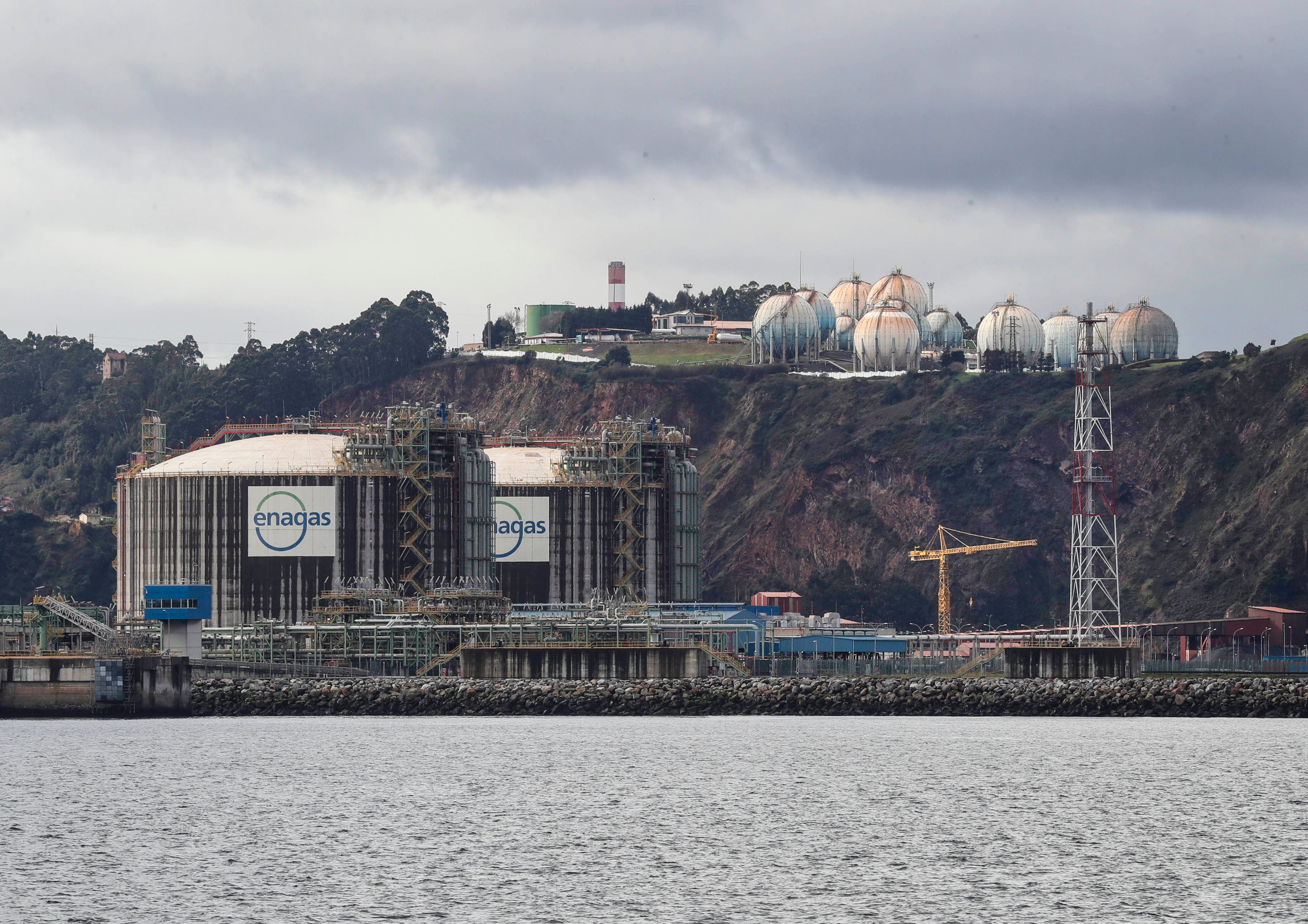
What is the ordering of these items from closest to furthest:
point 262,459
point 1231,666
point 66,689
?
1. point 66,689
2. point 262,459
3. point 1231,666

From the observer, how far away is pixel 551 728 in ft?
368

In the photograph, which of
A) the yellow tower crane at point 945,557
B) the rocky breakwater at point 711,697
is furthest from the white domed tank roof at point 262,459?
the yellow tower crane at point 945,557

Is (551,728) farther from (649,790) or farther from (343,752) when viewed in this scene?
(649,790)

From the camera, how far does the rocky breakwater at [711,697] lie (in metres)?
113

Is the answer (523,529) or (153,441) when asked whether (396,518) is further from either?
(153,441)

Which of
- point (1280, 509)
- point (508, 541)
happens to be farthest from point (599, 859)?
point (1280, 509)

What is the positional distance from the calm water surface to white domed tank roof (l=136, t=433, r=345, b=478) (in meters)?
25.6

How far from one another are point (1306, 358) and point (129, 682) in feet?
420

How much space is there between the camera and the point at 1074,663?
119m

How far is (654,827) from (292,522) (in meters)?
65.7

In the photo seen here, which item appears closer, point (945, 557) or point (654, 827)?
point (654, 827)

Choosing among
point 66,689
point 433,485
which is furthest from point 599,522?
point 66,689

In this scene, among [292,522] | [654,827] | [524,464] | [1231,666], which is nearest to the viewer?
[654,827]

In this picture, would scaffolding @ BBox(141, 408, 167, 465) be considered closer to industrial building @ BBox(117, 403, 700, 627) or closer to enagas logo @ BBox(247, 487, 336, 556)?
industrial building @ BBox(117, 403, 700, 627)
